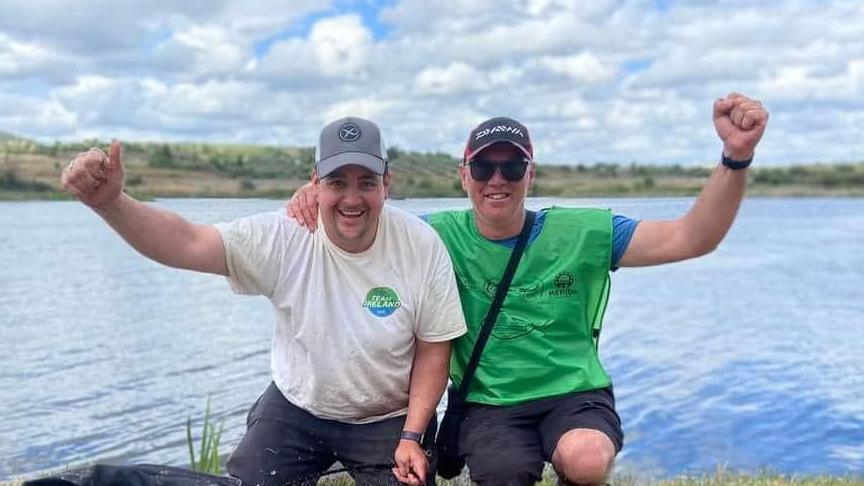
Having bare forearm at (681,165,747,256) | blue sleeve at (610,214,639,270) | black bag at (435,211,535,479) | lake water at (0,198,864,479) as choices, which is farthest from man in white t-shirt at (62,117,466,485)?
lake water at (0,198,864,479)

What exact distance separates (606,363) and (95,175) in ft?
48.4

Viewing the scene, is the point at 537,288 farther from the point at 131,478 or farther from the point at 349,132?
the point at 131,478

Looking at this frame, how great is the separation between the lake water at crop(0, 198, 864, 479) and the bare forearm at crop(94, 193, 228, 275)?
2.37 m

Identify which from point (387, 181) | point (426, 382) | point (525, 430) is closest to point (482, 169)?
point (387, 181)

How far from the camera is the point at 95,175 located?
4.05m

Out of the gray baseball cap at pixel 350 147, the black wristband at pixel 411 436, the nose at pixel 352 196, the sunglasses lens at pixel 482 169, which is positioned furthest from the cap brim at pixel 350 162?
the black wristband at pixel 411 436

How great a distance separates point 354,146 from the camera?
182 inches

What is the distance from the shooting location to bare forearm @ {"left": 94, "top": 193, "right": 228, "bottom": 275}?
14.1 feet

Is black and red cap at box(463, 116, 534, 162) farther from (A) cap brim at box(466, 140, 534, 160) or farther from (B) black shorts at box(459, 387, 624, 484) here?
(B) black shorts at box(459, 387, 624, 484)

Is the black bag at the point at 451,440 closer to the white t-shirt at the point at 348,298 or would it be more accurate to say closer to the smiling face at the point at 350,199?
the white t-shirt at the point at 348,298

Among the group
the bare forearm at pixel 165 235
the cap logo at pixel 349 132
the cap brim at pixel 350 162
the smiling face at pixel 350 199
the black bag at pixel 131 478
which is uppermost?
the cap logo at pixel 349 132

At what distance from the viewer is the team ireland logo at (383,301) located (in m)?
4.82

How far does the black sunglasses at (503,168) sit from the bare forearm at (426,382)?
0.96 meters

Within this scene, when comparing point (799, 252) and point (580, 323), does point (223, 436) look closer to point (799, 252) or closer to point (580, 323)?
point (580, 323)
